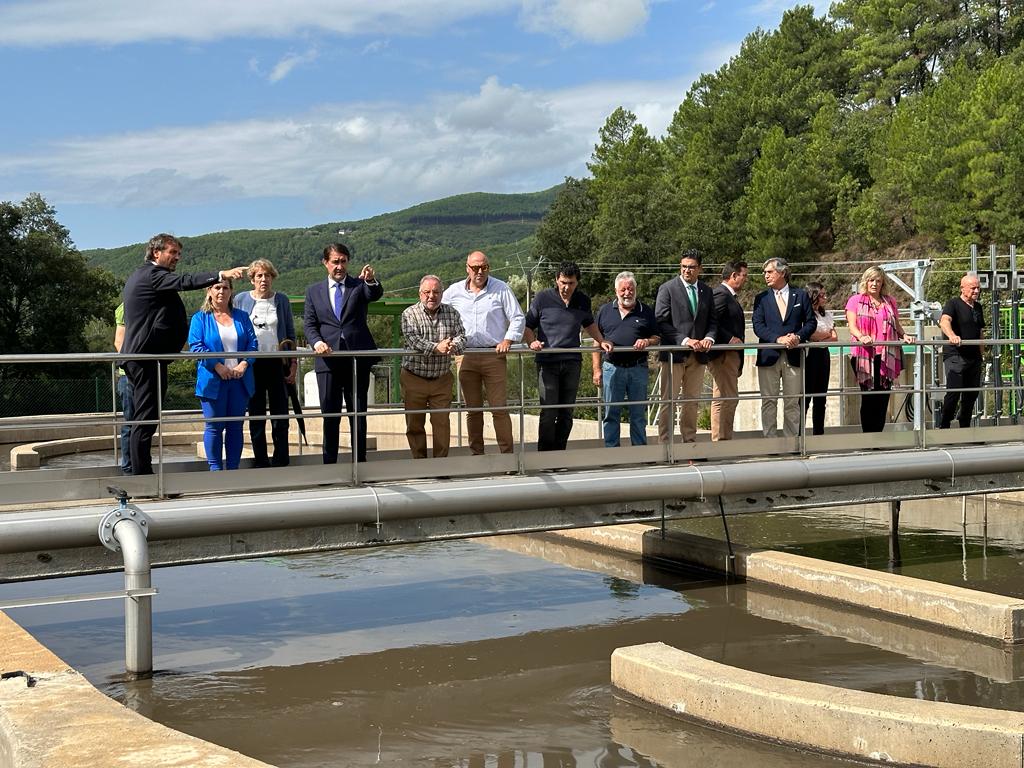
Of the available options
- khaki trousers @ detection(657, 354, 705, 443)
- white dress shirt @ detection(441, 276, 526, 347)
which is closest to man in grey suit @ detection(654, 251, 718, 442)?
khaki trousers @ detection(657, 354, 705, 443)

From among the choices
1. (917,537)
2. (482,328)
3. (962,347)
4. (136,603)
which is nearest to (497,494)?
(482,328)

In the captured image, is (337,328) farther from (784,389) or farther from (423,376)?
(784,389)

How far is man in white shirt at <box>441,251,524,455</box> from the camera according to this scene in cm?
1041

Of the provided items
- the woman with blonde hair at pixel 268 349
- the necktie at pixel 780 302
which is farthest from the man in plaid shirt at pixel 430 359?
the necktie at pixel 780 302

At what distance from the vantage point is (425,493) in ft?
30.0

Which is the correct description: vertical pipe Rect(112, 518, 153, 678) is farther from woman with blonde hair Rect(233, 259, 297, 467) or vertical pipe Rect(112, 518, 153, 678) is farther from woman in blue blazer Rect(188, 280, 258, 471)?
woman with blonde hair Rect(233, 259, 297, 467)

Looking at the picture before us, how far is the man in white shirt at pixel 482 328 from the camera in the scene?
34.2ft

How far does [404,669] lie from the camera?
8469mm

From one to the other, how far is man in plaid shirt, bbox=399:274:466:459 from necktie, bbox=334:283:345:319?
53 cm

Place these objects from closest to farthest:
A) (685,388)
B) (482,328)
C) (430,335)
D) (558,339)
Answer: (430,335) < (482,328) < (558,339) < (685,388)

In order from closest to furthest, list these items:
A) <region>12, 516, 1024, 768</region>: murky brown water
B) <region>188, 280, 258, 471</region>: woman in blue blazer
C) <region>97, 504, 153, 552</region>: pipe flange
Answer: <region>12, 516, 1024, 768</region>: murky brown water < <region>97, 504, 153, 552</region>: pipe flange < <region>188, 280, 258, 471</region>: woman in blue blazer

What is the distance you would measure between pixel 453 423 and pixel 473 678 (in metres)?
14.9

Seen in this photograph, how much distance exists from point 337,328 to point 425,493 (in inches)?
68.0

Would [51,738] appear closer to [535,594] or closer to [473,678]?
[473,678]
